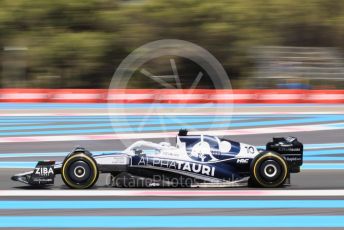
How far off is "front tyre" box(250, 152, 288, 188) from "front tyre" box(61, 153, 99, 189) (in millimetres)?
1932

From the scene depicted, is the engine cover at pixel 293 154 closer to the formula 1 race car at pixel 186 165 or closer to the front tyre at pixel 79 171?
the formula 1 race car at pixel 186 165

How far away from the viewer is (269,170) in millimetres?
8203

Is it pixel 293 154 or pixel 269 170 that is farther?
pixel 293 154

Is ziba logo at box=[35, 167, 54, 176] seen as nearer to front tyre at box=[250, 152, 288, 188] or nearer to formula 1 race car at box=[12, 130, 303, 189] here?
formula 1 race car at box=[12, 130, 303, 189]

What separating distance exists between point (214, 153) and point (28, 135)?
7.07 meters

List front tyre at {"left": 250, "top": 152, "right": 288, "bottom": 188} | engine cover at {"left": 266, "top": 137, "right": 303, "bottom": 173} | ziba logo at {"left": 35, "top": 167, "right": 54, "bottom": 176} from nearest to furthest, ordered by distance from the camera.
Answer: front tyre at {"left": 250, "top": 152, "right": 288, "bottom": 188}
ziba logo at {"left": 35, "top": 167, "right": 54, "bottom": 176}
engine cover at {"left": 266, "top": 137, "right": 303, "bottom": 173}

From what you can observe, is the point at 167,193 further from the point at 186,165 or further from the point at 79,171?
the point at 79,171

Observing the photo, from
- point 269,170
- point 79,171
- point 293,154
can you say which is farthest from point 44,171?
point 293,154

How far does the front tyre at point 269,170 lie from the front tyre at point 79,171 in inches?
76.1

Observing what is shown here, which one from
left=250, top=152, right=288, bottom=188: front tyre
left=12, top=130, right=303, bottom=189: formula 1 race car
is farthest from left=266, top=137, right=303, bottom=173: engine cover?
left=250, top=152, right=288, bottom=188: front tyre

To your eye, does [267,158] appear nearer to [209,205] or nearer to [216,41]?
[209,205]

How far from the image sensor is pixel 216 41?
26469 millimetres

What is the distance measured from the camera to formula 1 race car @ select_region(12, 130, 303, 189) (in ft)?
26.8

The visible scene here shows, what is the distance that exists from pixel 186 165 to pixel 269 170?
1010 mm
